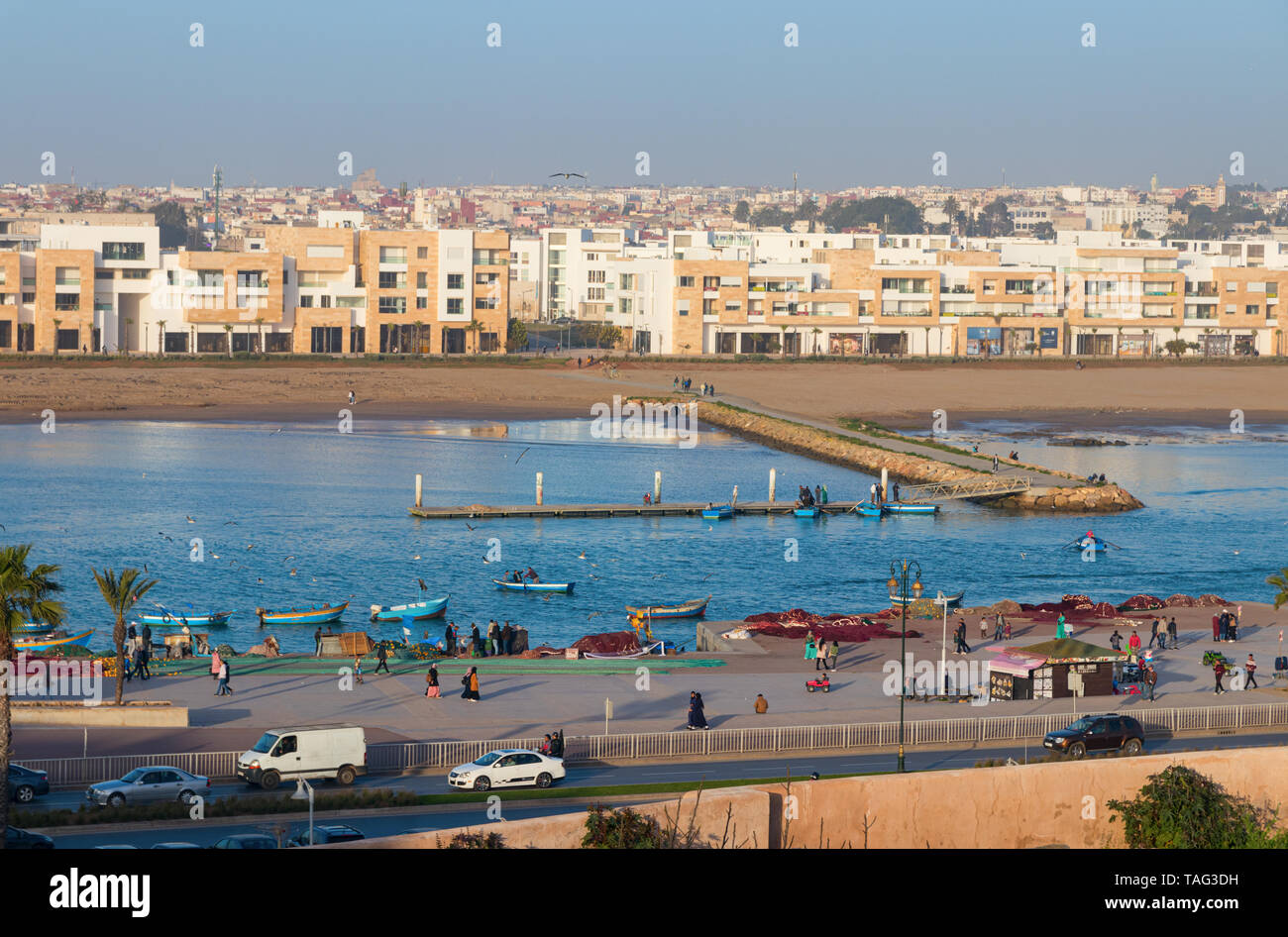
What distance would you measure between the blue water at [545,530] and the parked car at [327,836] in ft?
84.3

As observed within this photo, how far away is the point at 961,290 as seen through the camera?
162 m

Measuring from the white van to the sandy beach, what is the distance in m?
79.1

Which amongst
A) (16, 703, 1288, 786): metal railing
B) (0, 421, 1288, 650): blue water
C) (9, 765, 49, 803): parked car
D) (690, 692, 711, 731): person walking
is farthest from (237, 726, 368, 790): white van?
(0, 421, 1288, 650): blue water

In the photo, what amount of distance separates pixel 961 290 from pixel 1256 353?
116 feet

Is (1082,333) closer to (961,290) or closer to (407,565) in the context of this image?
(961,290)

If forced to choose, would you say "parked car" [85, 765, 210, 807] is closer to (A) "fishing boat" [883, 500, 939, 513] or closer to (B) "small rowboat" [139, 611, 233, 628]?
(B) "small rowboat" [139, 611, 233, 628]

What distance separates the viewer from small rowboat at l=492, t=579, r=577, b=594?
57469mm

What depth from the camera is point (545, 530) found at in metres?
70.2

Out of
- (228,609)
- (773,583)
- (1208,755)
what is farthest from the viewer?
(773,583)

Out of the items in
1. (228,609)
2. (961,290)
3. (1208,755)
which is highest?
(961,290)

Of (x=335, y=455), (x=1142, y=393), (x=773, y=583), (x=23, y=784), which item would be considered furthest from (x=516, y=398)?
(x=23, y=784)

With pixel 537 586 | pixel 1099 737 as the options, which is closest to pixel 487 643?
pixel 537 586

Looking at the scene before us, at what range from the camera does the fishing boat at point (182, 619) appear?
4975 centimetres

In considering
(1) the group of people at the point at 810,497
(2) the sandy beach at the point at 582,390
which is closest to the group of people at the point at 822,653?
(1) the group of people at the point at 810,497
